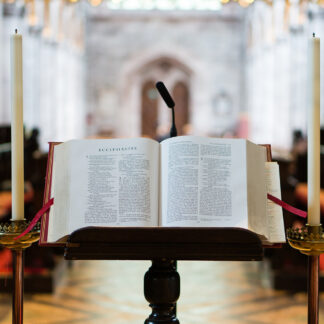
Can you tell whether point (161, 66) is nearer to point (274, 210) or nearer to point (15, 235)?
point (274, 210)

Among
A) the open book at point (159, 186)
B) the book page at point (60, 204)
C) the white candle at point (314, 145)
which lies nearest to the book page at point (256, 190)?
the open book at point (159, 186)

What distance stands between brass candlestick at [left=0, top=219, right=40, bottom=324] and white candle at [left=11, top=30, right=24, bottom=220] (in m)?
0.04

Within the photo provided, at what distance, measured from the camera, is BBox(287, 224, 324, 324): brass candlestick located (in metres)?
1.49

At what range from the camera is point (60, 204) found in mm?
1561

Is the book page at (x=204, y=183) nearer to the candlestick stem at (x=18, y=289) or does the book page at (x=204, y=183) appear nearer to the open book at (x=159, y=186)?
the open book at (x=159, y=186)

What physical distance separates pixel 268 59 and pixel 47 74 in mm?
6688

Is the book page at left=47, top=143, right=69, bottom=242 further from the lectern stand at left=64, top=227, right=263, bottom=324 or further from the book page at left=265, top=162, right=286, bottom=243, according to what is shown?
the book page at left=265, top=162, right=286, bottom=243

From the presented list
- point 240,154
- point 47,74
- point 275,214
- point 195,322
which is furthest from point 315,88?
point 47,74

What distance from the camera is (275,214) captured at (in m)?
1.63

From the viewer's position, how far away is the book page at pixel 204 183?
1481mm

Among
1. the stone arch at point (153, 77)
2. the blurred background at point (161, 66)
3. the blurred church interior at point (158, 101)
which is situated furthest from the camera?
the stone arch at point (153, 77)

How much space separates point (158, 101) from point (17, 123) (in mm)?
21238

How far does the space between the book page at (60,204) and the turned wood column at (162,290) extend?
0.98 ft

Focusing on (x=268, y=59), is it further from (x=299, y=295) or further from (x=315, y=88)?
(x=315, y=88)
